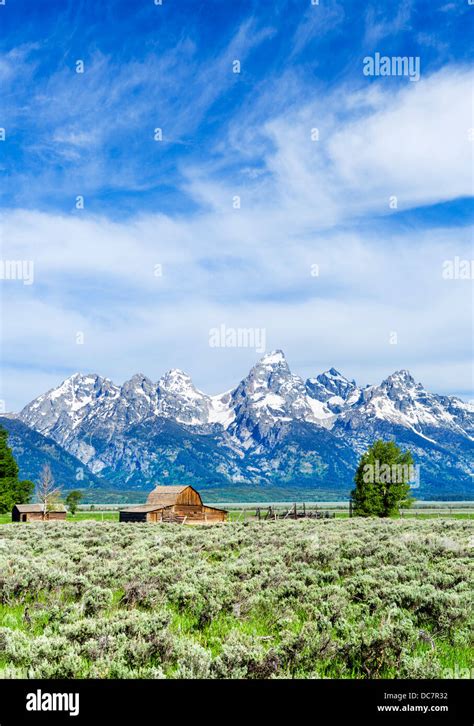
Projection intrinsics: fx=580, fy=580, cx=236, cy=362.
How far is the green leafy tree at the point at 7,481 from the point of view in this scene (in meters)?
78.2

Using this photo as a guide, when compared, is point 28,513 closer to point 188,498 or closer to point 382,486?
point 188,498

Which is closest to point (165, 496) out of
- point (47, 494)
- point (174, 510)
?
point (174, 510)

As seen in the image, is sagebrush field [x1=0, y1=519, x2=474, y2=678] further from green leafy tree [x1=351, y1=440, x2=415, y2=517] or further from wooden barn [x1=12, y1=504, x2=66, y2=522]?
wooden barn [x1=12, y1=504, x2=66, y2=522]

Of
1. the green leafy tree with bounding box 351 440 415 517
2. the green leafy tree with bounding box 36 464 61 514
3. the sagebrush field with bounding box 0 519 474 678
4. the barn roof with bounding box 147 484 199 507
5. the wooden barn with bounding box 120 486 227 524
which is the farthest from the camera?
the green leafy tree with bounding box 36 464 61 514

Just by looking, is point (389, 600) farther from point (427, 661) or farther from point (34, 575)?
point (34, 575)

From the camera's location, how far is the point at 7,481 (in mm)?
80188

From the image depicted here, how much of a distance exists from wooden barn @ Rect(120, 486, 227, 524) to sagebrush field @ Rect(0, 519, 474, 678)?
57.7 meters

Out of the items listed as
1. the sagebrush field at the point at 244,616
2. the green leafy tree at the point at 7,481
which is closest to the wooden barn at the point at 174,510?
the green leafy tree at the point at 7,481

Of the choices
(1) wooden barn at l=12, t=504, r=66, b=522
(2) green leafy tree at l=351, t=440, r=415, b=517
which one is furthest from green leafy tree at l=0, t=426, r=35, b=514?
(2) green leafy tree at l=351, t=440, r=415, b=517

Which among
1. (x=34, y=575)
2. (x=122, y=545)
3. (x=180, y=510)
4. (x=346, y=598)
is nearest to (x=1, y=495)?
(x=180, y=510)

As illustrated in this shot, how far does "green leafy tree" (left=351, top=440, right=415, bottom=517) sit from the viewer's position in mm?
52625
